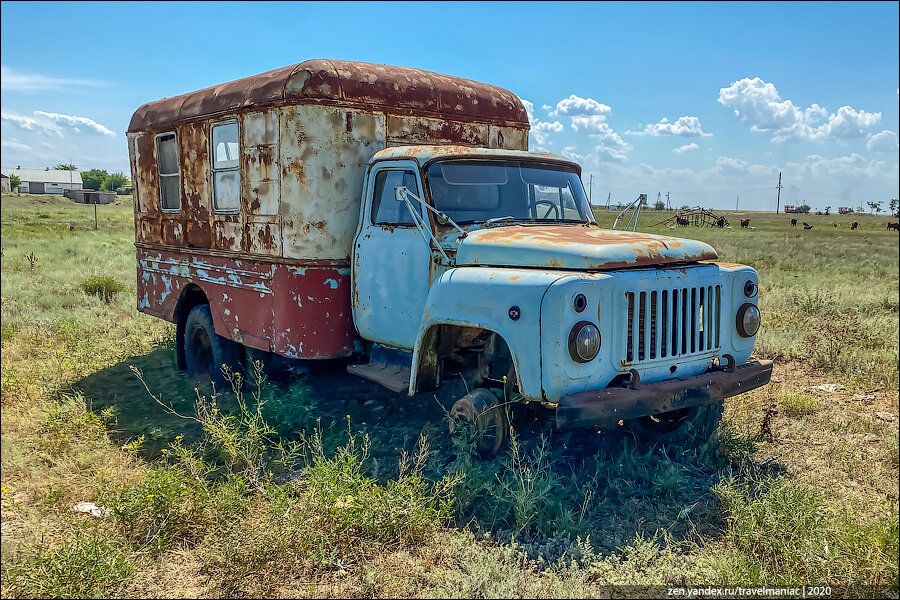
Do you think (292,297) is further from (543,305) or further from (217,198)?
(543,305)

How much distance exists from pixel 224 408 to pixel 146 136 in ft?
11.5

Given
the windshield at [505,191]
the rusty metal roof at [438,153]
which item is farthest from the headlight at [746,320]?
the rusty metal roof at [438,153]

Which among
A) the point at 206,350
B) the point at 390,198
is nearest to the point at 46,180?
the point at 206,350

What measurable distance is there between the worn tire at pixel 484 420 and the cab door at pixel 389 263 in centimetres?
80

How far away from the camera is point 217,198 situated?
657cm

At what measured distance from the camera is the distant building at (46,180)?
Answer: 228 feet

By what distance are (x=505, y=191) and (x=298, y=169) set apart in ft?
5.51

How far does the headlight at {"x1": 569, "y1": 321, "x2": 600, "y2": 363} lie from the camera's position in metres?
3.86

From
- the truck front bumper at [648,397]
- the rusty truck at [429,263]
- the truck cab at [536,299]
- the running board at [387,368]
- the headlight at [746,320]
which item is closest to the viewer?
the truck front bumper at [648,397]

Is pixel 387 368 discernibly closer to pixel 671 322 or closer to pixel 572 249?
pixel 572 249

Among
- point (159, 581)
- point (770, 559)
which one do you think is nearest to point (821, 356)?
point (770, 559)

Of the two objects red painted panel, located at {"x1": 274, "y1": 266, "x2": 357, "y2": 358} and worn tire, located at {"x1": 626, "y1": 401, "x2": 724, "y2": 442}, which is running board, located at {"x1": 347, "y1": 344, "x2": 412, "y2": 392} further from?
worn tire, located at {"x1": 626, "y1": 401, "x2": 724, "y2": 442}

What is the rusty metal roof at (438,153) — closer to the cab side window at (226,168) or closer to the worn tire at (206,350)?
the cab side window at (226,168)

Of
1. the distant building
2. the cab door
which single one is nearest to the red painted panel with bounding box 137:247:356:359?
the cab door
